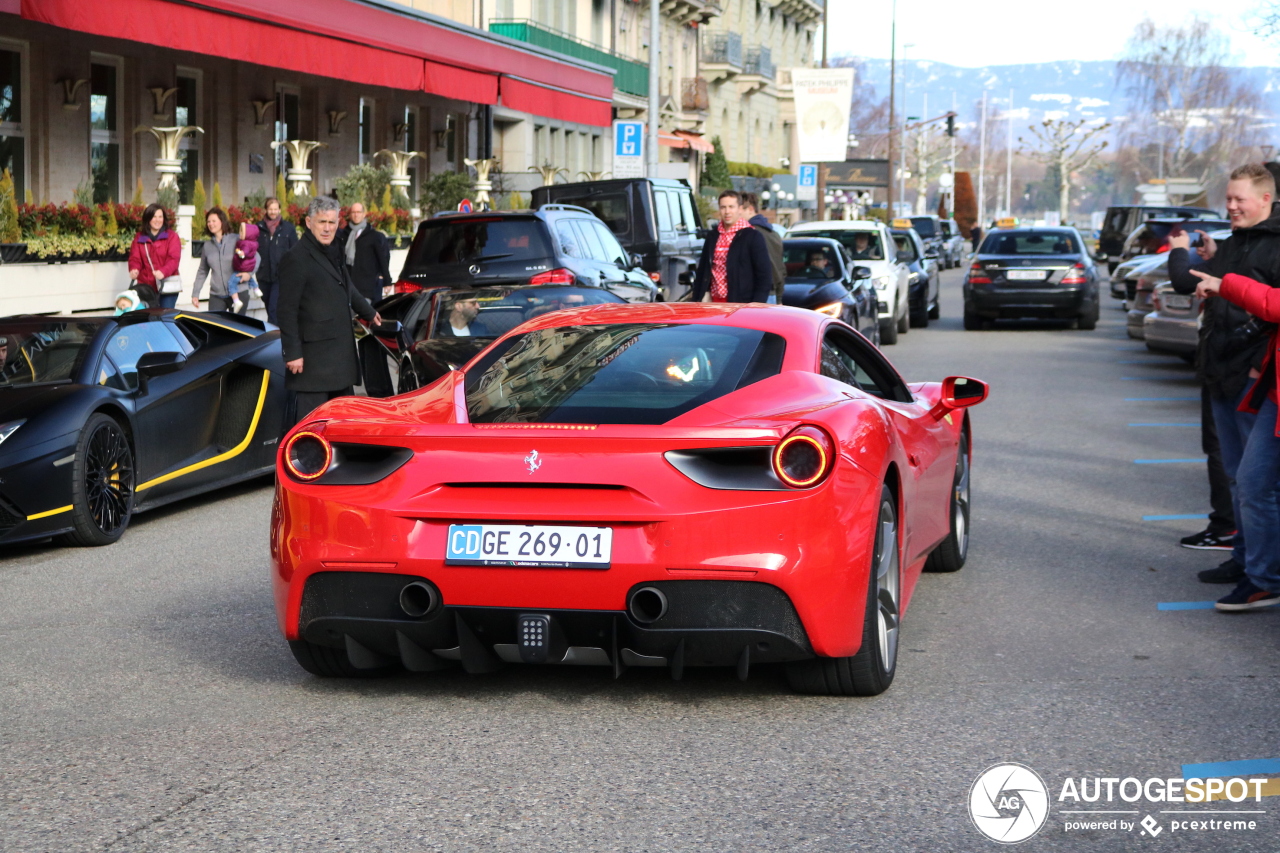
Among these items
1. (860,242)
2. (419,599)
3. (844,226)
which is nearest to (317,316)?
(419,599)

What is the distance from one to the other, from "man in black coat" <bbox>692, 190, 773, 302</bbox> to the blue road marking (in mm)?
7604

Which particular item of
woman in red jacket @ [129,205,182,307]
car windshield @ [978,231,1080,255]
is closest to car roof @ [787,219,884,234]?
car windshield @ [978,231,1080,255]

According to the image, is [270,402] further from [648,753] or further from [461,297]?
[648,753]

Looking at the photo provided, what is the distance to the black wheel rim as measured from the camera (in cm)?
865

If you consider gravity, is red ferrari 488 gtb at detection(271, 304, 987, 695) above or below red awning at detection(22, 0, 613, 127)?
below

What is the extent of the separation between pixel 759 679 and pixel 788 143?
84.4 meters

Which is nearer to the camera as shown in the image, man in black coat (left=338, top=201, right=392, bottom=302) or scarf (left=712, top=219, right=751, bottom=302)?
scarf (left=712, top=219, right=751, bottom=302)

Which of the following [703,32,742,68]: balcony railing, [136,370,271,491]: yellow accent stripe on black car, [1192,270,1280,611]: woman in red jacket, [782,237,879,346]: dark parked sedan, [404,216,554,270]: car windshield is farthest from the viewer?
[703,32,742,68]: balcony railing

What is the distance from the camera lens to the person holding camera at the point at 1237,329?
6.96 m

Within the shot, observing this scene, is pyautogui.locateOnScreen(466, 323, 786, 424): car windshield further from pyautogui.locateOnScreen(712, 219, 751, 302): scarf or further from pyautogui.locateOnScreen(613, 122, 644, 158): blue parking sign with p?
pyautogui.locateOnScreen(613, 122, 644, 158): blue parking sign with p

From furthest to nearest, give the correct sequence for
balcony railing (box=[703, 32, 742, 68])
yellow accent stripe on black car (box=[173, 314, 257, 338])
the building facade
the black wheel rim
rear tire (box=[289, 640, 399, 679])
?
balcony railing (box=[703, 32, 742, 68])
the building facade
yellow accent stripe on black car (box=[173, 314, 257, 338])
the black wheel rim
rear tire (box=[289, 640, 399, 679])

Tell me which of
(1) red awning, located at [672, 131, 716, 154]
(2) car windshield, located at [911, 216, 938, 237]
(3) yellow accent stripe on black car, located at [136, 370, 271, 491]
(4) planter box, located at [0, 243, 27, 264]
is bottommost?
(3) yellow accent stripe on black car, located at [136, 370, 271, 491]

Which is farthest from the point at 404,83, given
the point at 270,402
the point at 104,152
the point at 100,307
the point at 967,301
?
the point at 270,402

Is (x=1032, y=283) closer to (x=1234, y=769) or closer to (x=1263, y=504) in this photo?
(x=1263, y=504)
